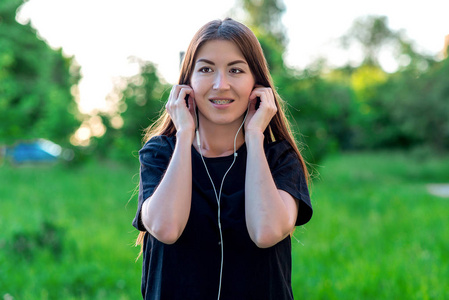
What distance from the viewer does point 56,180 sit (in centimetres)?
1267

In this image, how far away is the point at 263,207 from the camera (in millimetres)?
1730

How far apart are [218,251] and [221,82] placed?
627mm

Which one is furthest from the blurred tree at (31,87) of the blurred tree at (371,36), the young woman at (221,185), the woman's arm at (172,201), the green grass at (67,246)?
the blurred tree at (371,36)

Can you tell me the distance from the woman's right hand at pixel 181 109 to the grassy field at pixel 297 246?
942 millimetres

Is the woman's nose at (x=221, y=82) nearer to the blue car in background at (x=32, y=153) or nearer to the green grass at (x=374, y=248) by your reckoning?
the green grass at (x=374, y=248)

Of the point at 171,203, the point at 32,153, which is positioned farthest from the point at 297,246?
the point at 32,153

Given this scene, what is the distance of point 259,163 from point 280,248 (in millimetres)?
336

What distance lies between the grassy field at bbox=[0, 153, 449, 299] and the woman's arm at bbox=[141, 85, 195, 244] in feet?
3.34

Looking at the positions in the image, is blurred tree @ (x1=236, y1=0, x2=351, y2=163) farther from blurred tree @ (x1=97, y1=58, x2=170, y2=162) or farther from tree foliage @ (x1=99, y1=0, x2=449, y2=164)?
blurred tree @ (x1=97, y1=58, x2=170, y2=162)

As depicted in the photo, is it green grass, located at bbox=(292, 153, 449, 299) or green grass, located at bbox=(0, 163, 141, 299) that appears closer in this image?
green grass, located at bbox=(292, 153, 449, 299)

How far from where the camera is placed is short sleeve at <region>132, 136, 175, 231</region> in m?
1.88

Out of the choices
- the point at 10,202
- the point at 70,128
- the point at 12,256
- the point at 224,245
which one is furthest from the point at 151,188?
the point at 70,128

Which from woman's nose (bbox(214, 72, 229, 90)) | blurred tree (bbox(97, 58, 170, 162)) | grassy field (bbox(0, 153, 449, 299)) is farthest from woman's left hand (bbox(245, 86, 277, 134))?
blurred tree (bbox(97, 58, 170, 162))

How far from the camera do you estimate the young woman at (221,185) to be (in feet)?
5.76
